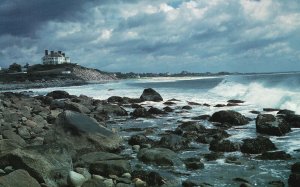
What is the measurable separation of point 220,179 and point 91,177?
318cm

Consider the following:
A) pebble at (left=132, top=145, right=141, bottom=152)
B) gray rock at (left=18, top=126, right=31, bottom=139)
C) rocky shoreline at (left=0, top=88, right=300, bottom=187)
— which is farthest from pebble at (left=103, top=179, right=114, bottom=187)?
gray rock at (left=18, top=126, right=31, bottom=139)

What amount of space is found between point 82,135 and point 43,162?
3.99 m

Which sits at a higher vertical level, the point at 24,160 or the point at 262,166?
the point at 24,160

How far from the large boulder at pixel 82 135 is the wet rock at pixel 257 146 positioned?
4284 millimetres

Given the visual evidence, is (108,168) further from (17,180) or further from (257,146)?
(257,146)

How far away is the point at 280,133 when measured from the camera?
52.3 feet

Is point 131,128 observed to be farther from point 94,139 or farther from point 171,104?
point 171,104

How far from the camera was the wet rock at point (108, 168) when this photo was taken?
10055 millimetres

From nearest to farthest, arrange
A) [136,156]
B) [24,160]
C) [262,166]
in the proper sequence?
[24,160], [262,166], [136,156]

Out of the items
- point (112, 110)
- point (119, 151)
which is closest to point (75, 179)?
point (119, 151)

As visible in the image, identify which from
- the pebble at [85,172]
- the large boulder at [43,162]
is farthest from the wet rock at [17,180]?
the pebble at [85,172]

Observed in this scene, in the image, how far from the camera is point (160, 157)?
1159 cm

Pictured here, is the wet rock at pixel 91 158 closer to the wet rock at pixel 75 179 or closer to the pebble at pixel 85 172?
the pebble at pixel 85 172

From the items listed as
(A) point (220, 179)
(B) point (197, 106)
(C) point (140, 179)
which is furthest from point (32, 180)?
(B) point (197, 106)
